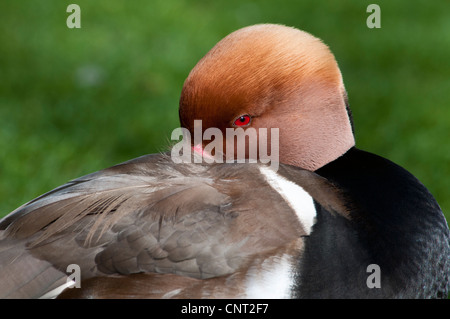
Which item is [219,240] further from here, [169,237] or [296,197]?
[296,197]

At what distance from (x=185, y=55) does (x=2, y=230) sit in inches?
114

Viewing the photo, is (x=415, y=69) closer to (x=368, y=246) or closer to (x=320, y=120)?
(x=320, y=120)

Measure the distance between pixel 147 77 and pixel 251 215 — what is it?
8.96ft

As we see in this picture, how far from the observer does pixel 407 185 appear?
Result: 2164 millimetres

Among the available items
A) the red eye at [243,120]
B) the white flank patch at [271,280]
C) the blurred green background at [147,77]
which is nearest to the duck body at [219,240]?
the white flank patch at [271,280]

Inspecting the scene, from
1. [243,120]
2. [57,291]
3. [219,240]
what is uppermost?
[243,120]

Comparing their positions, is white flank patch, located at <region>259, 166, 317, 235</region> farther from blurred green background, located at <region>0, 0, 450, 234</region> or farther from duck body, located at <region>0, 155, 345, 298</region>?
blurred green background, located at <region>0, 0, 450, 234</region>

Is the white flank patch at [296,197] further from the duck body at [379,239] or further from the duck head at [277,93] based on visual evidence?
the duck head at [277,93]

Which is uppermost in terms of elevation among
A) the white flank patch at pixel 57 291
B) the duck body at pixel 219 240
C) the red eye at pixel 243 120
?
the red eye at pixel 243 120

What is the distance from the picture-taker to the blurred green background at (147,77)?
3566mm

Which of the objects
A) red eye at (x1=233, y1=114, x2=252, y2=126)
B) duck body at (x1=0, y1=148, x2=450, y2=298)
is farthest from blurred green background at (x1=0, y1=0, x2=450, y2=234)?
duck body at (x1=0, y1=148, x2=450, y2=298)

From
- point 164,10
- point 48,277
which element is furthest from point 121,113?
point 48,277

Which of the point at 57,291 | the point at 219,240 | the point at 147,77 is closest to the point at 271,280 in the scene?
the point at 219,240

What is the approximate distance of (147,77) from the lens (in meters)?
A: 4.42
